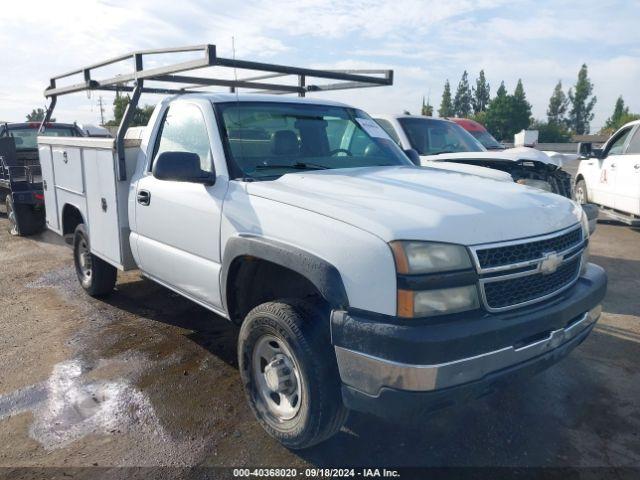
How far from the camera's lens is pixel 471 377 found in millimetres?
2320

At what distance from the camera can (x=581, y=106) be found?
99.0m

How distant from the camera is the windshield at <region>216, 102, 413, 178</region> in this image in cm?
347

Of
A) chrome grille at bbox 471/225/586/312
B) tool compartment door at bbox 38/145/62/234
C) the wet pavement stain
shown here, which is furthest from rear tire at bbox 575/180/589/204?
the wet pavement stain

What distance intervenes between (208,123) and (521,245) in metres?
2.18

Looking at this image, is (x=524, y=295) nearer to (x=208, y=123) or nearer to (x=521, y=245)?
(x=521, y=245)

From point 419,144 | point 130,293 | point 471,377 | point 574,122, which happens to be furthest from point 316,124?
point 574,122

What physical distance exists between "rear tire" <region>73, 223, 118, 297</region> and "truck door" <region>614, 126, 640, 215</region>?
7.37 meters

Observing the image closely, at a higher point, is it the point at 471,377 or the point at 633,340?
the point at 471,377

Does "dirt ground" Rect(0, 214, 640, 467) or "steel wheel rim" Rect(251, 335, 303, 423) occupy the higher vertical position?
"steel wheel rim" Rect(251, 335, 303, 423)

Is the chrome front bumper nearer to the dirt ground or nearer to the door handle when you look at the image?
the dirt ground

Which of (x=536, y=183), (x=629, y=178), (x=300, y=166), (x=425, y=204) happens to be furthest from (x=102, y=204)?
(x=629, y=178)

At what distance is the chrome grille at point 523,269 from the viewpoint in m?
2.41

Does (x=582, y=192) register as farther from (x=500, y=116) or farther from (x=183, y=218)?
(x=500, y=116)

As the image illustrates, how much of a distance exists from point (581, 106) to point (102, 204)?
11030 cm
